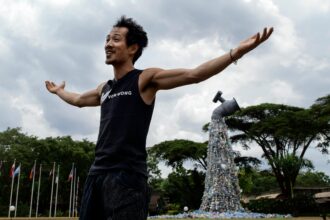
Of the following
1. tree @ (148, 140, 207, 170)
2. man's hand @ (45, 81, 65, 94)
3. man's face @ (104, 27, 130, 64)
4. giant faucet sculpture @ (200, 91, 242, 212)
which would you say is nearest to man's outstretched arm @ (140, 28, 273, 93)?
man's face @ (104, 27, 130, 64)

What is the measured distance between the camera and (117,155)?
2.91 meters

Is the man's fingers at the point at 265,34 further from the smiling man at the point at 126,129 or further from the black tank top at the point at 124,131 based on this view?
the black tank top at the point at 124,131

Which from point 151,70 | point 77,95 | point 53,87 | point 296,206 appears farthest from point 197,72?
point 296,206

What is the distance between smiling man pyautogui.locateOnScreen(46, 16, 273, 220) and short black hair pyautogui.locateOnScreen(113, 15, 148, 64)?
0.07 meters

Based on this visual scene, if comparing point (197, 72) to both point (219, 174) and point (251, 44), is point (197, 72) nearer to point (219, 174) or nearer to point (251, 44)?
point (251, 44)

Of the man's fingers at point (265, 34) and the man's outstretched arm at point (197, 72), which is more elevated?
the man's fingers at point (265, 34)

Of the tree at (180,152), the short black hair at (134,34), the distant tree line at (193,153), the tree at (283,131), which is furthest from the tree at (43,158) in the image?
the short black hair at (134,34)

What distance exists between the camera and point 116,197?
2852 mm

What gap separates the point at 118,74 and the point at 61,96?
1188 mm

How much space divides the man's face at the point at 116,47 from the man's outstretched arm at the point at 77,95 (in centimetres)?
45

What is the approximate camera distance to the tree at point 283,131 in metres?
35.7

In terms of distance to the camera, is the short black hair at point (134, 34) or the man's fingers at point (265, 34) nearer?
the man's fingers at point (265, 34)

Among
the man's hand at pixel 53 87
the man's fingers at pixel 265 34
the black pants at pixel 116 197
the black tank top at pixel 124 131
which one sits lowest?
the black pants at pixel 116 197

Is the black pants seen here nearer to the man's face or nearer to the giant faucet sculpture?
the man's face
